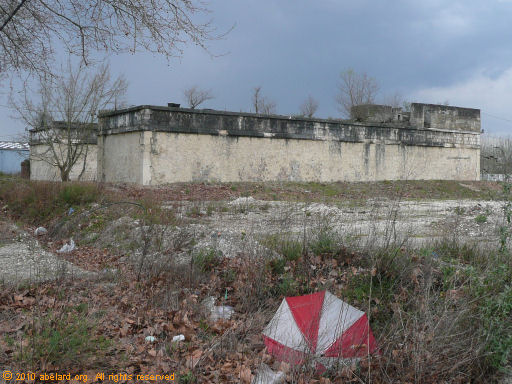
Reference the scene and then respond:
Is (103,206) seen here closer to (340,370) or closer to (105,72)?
(340,370)

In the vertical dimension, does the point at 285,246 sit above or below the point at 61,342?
above

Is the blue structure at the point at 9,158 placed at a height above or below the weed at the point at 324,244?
above

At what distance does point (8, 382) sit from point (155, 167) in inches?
540

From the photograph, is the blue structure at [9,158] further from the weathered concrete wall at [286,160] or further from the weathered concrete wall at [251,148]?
the weathered concrete wall at [286,160]

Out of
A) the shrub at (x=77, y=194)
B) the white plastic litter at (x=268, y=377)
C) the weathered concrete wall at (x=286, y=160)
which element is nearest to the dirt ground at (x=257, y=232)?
the shrub at (x=77, y=194)

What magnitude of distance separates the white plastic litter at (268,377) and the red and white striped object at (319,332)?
0.17 m

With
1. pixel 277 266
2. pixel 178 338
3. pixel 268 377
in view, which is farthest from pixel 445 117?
pixel 268 377

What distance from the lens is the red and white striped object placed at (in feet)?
13.1

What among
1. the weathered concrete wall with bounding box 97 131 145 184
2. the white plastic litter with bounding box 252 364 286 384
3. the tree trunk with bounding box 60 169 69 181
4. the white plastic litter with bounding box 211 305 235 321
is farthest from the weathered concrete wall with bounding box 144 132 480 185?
the white plastic litter with bounding box 252 364 286 384

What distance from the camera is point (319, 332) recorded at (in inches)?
167

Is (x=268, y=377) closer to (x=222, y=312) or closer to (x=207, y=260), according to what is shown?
(x=222, y=312)

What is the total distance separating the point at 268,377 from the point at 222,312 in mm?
1544

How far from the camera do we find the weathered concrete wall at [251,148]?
17.1 meters

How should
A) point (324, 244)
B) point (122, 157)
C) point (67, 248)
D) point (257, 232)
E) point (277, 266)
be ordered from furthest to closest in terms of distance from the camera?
point (122, 157), point (67, 248), point (257, 232), point (324, 244), point (277, 266)
